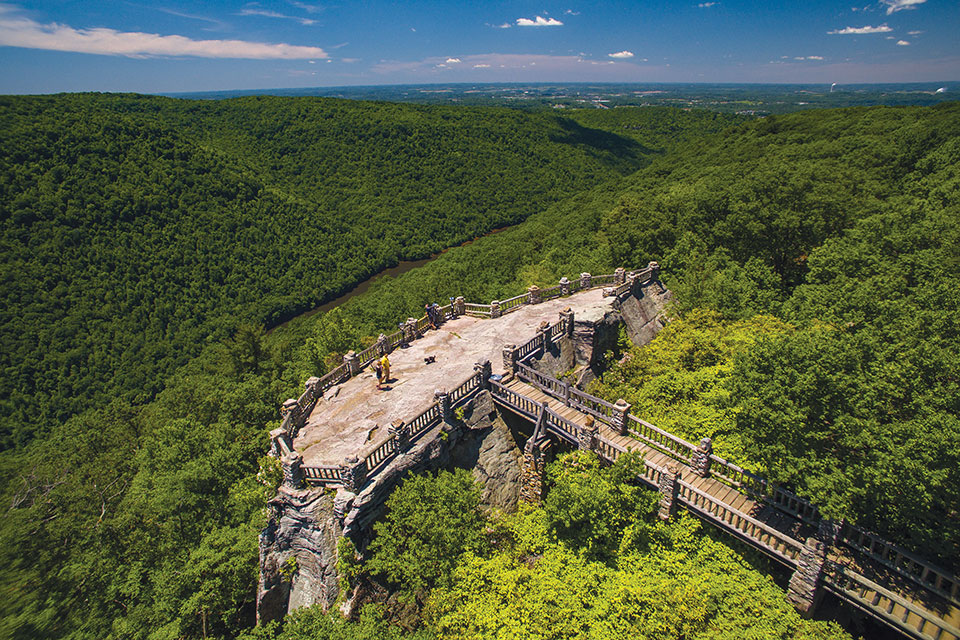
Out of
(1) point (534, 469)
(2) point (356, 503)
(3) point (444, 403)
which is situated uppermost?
(3) point (444, 403)

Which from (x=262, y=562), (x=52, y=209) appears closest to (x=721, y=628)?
(x=262, y=562)

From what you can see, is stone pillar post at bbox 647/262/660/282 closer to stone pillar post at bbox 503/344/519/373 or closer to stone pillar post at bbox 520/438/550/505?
stone pillar post at bbox 503/344/519/373

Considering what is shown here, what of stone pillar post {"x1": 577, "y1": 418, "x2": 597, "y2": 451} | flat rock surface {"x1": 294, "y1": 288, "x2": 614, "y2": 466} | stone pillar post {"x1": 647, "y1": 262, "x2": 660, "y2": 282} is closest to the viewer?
stone pillar post {"x1": 577, "y1": 418, "x2": 597, "y2": 451}

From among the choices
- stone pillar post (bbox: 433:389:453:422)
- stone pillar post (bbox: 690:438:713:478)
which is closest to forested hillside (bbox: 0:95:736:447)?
stone pillar post (bbox: 433:389:453:422)

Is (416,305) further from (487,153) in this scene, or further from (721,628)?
(487,153)

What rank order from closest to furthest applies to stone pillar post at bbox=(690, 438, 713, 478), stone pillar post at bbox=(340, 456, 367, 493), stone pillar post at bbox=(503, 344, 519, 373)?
stone pillar post at bbox=(340, 456, 367, 493) < stone pillar post at bbox=(690, 438, 713, 478) < stone pillar post at bbox=(503, 344, 519, 373)

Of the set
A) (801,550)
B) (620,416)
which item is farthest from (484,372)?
(801,550)

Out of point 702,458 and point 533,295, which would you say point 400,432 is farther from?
point 533,295
